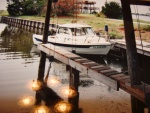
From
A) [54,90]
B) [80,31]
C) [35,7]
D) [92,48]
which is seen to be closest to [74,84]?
[54,90]

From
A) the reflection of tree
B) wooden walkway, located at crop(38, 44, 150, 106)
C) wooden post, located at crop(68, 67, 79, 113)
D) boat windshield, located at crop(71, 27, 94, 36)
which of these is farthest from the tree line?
wooden walkway, located at crop(38, 44, 150, 106)

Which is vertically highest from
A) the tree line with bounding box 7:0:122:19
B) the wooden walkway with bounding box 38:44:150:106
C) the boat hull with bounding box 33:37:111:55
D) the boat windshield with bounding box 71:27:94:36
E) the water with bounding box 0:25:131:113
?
the tree line with bounding box 7:0:122:19

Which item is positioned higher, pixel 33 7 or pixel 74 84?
pixel 33 7

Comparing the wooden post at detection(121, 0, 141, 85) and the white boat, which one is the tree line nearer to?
the white boat

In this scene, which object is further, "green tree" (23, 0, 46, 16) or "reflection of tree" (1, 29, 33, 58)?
"green tree" (23, 0, 46, 16)

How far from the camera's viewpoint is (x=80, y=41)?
608 inches

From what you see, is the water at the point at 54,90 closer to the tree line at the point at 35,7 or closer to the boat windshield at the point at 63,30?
the boat windshield at the point at 63,30

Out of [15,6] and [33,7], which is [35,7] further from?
[15,6]

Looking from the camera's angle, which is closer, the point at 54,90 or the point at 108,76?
the point at 108,76

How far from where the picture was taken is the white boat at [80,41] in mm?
14945

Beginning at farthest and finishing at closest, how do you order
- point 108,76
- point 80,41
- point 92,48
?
point 80,41 → point 92,48 → point 108,76

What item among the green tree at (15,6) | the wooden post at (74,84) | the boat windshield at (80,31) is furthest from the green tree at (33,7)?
the wooden post at (74,84)

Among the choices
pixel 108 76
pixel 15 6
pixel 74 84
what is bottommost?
pixel 74 84

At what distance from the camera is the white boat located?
49.0 feet
